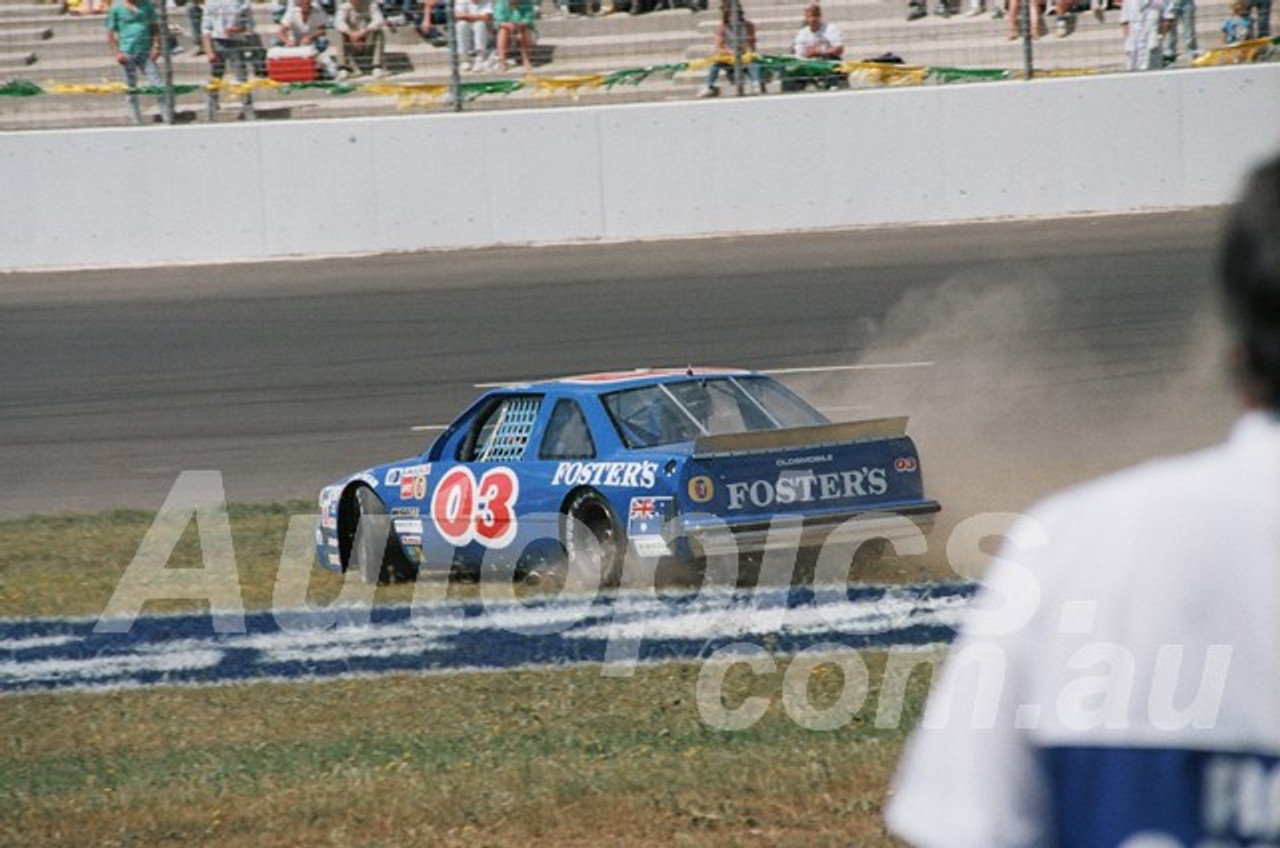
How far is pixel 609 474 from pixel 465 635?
1206mm

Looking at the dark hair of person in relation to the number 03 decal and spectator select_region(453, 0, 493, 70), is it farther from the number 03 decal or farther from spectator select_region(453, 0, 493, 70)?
spectator select_region(453, 0, 493, 70)

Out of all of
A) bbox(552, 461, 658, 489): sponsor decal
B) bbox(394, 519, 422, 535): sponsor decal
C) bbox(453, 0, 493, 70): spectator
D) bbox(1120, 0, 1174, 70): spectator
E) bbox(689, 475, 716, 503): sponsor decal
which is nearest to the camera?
bbox(689, 475, 716, 503): sponsor decal

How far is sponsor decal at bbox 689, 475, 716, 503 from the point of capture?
9.20 meters

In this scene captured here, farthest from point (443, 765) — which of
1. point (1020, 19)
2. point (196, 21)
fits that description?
point (1020, 19)

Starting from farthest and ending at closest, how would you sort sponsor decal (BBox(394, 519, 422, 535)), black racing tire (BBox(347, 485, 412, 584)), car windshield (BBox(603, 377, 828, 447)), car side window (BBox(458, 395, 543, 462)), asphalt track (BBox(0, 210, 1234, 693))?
black racing tire (BBox(347, 485, 412, 584))
sponsor decal (BBox(394, 519, 422, 535))
car side window (BBox(458, 395, 543, 462))
car windshield (BBox(603, 377, 828, 447))
asphalt track (BBox(0, 210, 1234, 693))

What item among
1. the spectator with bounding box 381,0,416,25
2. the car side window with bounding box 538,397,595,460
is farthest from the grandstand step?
the car side window with bounding box 538,397,595,460

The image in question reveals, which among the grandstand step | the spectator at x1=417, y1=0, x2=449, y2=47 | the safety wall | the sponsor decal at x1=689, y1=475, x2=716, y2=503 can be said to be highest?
the spectator at x1=417, y1=0, x2=449, y2=47

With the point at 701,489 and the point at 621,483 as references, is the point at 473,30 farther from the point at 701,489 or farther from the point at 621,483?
the point at 701,489

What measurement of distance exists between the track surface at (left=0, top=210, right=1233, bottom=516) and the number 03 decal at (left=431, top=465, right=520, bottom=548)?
2423 mm

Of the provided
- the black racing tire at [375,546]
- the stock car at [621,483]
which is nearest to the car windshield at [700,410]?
the stock car at [621,483]

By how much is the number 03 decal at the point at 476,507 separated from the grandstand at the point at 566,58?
10.6m

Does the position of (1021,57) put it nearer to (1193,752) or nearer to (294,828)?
(294,828)

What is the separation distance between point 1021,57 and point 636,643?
44.3 feet

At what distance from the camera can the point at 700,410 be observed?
398 inches
